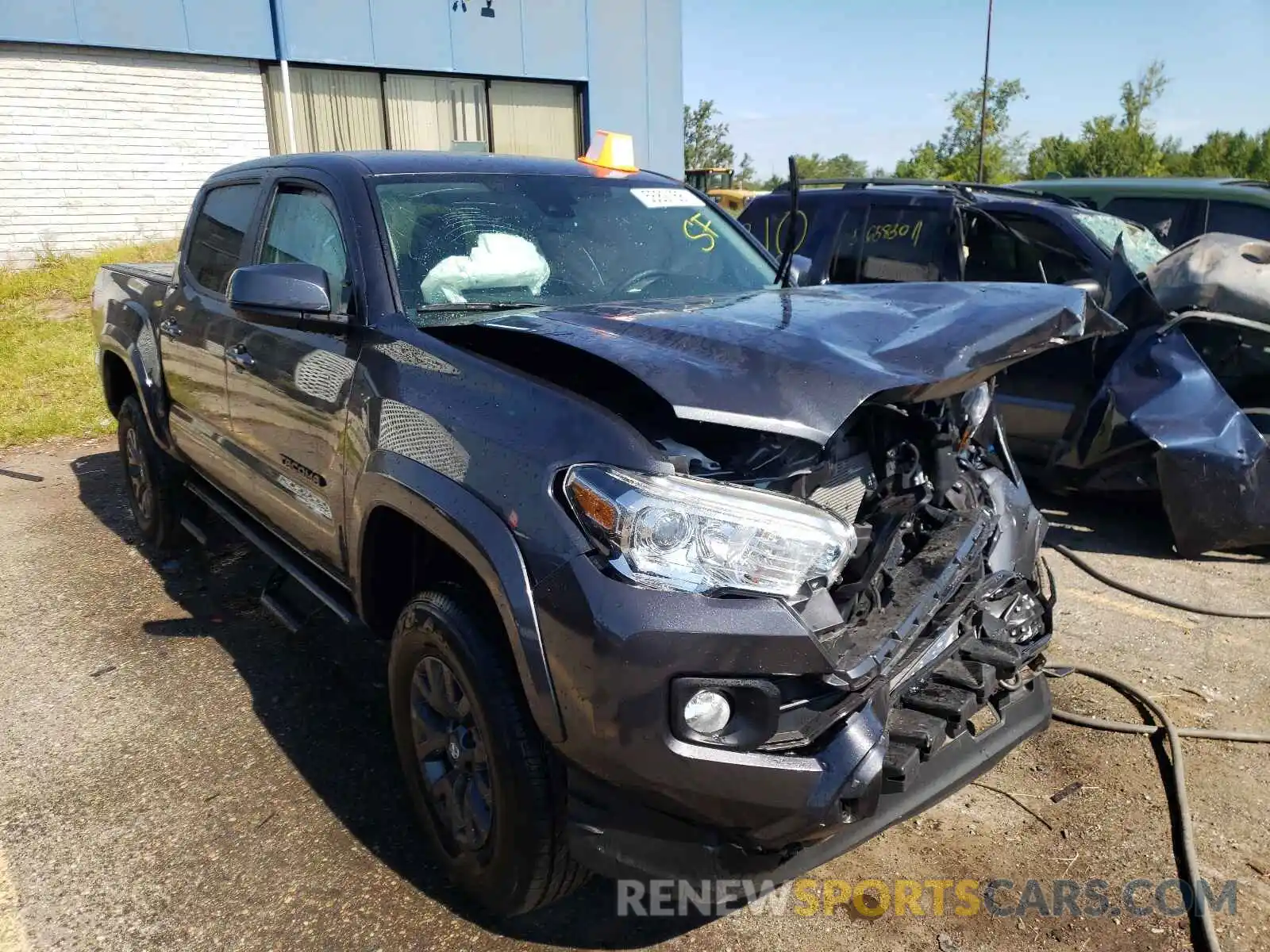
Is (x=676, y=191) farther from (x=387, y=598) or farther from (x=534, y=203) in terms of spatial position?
(x=387, y=598)

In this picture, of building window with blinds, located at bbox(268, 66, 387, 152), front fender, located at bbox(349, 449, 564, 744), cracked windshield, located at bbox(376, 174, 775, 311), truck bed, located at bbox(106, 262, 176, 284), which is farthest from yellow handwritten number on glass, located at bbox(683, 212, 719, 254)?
building window with blinds, located at bbox(268, 66, 387, 152)

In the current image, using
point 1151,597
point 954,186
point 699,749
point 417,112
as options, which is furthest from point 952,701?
point 417,112

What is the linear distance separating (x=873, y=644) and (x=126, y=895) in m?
2.10

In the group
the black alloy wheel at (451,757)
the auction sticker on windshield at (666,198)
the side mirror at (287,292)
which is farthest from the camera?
the auction sticker on windshield at (666,198)

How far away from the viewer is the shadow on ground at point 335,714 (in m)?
2.52

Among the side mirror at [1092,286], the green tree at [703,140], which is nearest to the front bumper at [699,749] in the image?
the side mirror at [1092,286]

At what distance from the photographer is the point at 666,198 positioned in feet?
Result: 12.5

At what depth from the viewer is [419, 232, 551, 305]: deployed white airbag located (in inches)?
118

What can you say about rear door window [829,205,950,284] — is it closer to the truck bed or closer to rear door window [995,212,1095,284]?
rear door window [995,212,1095,284]

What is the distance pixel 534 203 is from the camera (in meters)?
3.36

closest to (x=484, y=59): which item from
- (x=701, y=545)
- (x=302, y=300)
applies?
(x=302, y=300)

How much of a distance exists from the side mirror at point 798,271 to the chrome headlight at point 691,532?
6.69 ft

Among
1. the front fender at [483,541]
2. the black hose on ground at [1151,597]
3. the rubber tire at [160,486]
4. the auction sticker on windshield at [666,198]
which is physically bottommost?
the black hose on ground at [1151,597]

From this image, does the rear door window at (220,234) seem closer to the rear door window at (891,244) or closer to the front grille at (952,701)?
the front grille at (952,701)
